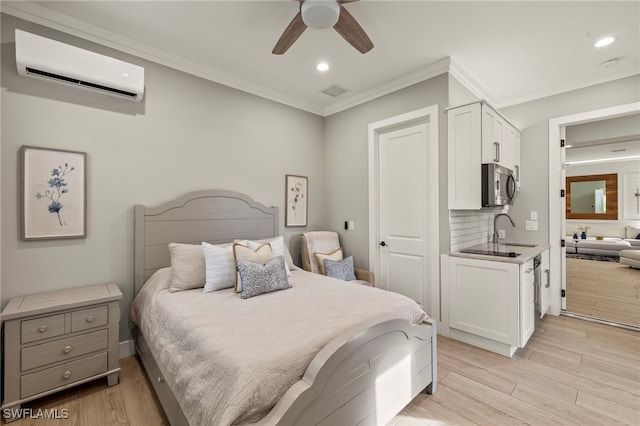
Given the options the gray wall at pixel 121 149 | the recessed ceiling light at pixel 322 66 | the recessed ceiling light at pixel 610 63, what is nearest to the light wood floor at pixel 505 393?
the gray wall at pixel 121 149

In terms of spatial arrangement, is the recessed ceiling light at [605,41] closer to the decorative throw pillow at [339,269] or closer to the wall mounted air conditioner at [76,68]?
the decorative throw pillow at [339,269]

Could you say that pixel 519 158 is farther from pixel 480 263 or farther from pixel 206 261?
pixel 206 261

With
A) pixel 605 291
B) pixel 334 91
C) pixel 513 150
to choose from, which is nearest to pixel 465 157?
pixel 513 150

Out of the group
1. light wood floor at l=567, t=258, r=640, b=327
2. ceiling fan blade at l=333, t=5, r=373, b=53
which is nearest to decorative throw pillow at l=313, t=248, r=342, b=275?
ceiling fan blade at l=333, t=5, r=373, b=53

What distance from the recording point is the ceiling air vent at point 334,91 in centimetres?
355

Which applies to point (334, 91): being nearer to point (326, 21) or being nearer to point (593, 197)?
point (326, 21)

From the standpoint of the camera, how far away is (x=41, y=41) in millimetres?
2068

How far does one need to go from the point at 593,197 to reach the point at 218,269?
400 inches

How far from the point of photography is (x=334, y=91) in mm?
3648

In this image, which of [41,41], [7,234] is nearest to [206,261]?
[7,234]

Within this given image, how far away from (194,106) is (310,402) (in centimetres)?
290

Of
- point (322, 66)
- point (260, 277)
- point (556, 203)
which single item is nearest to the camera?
point (260, 277)

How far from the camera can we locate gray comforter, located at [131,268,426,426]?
4.05ft

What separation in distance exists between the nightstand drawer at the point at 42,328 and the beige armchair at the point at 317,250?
7.53 feet
